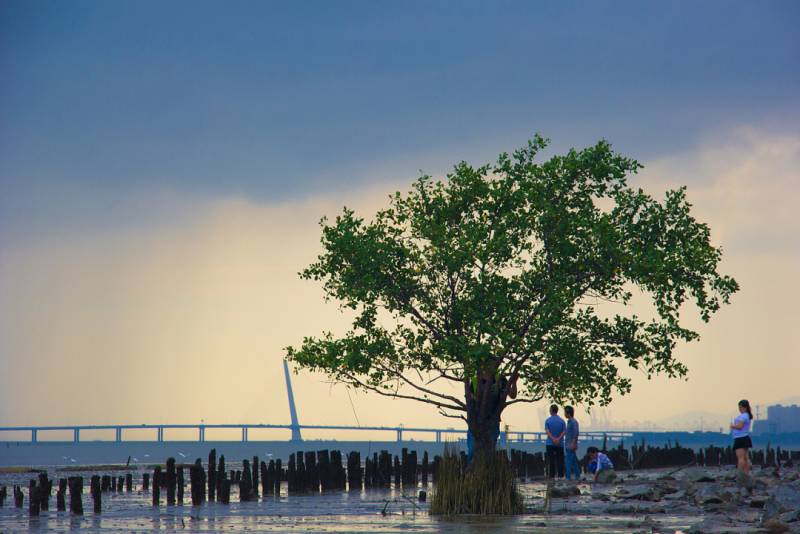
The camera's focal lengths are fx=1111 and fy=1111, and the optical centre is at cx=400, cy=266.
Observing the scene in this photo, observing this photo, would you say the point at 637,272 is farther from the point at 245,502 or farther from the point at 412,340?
the point at 245,502

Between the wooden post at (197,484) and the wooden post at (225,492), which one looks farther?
the wooden post at (197,484)

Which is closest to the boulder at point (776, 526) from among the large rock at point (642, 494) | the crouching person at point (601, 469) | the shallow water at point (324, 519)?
the shallow water at point (324, 519)

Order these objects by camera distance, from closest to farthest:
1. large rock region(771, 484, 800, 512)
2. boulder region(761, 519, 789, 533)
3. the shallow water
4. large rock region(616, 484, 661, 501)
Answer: boulder region(761, 519, 789, 533) < large rock region(771, 484, 800, 512) < the shallow water < large rock region(616, 484, 661, 501)

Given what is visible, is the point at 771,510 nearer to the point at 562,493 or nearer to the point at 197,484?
the point at 562,493

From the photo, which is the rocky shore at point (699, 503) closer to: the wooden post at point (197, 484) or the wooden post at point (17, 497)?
the wooden post at point (197, 484)

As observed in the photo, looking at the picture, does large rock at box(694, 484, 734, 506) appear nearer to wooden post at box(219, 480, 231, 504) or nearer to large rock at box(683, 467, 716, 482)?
large rock at box(683, 467, 716, 482)

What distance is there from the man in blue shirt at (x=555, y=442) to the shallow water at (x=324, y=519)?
2.95 metres

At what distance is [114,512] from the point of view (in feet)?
88.6

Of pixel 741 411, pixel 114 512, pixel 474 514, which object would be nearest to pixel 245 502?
pixel 114 512

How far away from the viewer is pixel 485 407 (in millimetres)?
35875

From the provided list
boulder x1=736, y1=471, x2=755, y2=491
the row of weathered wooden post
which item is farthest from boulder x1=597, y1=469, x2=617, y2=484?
boulder x1=736, y1=471, x2=755, y2=491

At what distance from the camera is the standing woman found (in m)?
29.3

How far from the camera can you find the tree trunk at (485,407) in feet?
117

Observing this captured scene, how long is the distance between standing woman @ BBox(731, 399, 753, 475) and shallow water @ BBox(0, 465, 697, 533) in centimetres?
417
